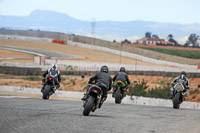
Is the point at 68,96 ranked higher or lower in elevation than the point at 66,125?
lower

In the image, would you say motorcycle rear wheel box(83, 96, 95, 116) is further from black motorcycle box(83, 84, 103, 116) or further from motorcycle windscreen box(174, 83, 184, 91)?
motorcycle windscreen box(174, 83, 184, 91)

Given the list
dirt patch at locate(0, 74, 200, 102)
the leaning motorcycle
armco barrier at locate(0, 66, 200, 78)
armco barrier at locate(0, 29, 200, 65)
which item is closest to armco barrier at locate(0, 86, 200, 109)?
dirt patch at locate(0, 74, 200, 102)

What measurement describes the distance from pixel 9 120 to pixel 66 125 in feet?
4.07

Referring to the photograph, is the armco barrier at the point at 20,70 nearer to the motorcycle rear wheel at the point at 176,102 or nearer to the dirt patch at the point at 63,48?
the dirt patch at the point at 63,48

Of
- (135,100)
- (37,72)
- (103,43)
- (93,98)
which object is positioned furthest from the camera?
(103,43)

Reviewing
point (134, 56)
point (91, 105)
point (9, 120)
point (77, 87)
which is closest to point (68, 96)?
point (77, 87)

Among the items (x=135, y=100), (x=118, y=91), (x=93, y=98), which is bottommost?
(x=135, y=100)

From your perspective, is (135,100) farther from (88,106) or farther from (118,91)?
(88,106)

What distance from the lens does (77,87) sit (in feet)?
134

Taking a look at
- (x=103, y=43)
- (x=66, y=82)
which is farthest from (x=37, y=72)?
(x=103, y=43)

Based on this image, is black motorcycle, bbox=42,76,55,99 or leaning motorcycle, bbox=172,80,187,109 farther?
black motorcycle, bbox=42,76,55,99

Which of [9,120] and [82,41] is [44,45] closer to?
[82,41]

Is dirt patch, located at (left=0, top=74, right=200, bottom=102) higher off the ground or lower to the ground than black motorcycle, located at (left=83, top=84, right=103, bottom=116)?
lower

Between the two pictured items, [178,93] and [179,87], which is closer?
[179,87]
